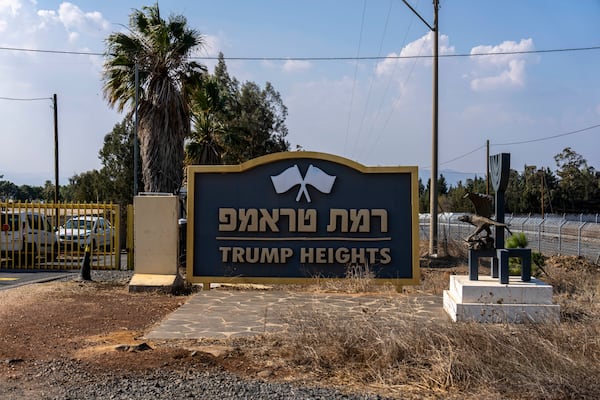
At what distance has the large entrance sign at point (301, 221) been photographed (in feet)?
39.1

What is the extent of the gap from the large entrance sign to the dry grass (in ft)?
15.7

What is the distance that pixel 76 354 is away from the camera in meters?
6.84

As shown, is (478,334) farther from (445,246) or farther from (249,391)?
(445,246)

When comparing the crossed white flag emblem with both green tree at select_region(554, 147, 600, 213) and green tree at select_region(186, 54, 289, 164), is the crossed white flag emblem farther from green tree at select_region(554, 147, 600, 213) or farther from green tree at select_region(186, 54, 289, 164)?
green tree at select_region(554, 147, 600, 213)

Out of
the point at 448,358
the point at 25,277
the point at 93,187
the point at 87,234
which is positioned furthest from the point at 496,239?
the point at 93,187

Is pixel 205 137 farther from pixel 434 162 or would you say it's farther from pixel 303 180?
pixel 303 180

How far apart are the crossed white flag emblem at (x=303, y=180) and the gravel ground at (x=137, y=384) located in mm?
5980

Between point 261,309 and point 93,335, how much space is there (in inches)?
114

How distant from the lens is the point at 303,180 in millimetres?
12047

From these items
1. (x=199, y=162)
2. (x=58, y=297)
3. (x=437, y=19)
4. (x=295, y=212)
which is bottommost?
(x=58, y=297)

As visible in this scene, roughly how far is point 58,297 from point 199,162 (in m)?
12.3

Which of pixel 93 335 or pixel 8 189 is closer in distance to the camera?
pixel 93 335

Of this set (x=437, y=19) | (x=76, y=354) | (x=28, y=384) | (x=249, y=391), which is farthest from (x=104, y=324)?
(x=437, y=19)

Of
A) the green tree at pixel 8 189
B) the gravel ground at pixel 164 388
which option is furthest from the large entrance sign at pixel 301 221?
the green tree at pixel 8 189
